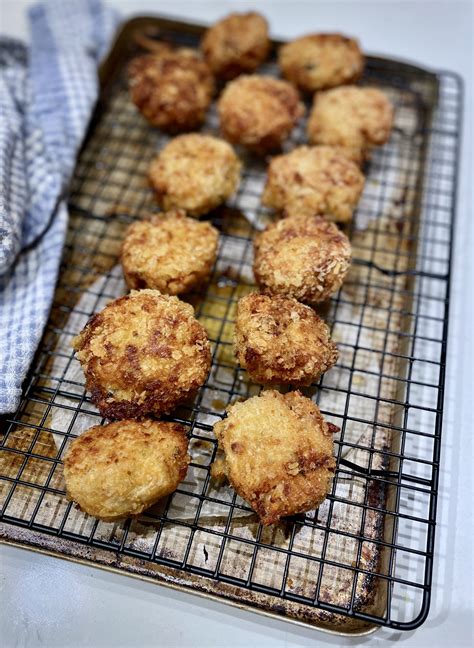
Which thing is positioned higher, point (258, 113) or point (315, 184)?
point (258, 113)

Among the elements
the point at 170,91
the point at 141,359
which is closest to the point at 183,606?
the point at 141,359

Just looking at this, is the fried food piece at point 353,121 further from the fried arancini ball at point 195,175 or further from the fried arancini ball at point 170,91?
the fried arancini ball at point 170,91

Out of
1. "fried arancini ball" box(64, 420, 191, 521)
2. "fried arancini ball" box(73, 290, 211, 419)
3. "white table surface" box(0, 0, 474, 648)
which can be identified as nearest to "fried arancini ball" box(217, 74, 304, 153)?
"fried arancini ball" box(73, 290, 211, 419)

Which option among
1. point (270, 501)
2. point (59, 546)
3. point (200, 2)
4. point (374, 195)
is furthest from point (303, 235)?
point (200, 2)

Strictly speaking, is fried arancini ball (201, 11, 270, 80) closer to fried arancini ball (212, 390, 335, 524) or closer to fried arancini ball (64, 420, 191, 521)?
fried arancini ball (212, 390, 335, 524)

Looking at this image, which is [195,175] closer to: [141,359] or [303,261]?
[303,261]

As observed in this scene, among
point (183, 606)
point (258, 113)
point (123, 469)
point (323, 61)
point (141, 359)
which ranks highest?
point (323, 61)

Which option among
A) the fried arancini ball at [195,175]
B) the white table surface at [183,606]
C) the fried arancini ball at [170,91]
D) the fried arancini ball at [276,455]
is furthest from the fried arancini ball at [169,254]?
the white table surface at [183,606]
